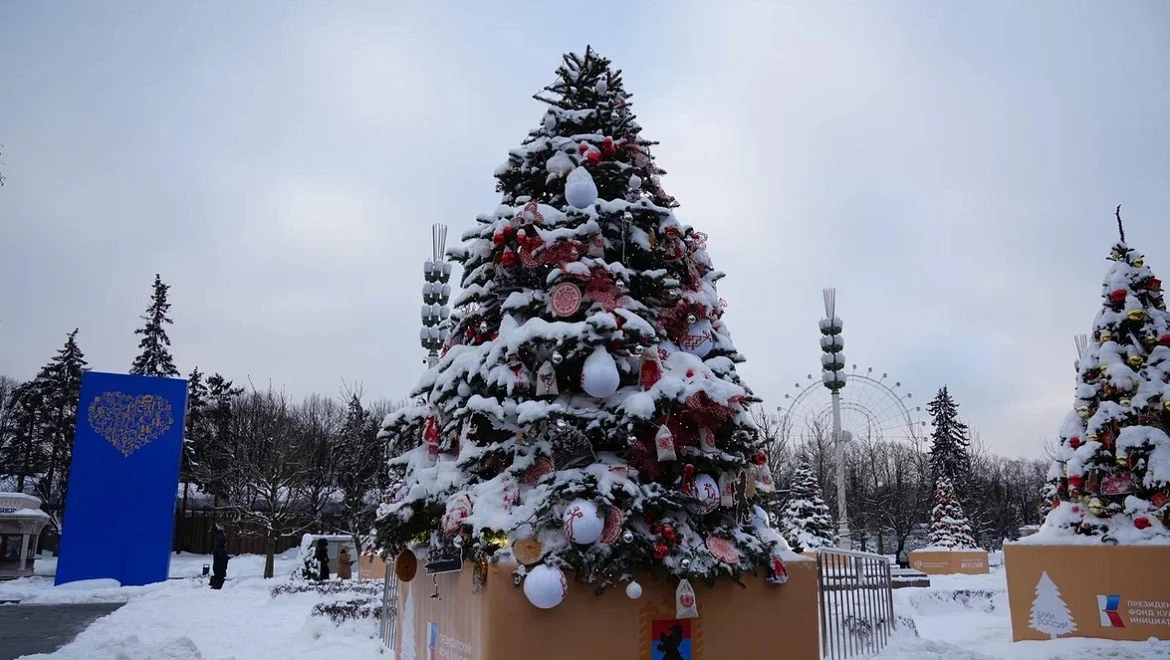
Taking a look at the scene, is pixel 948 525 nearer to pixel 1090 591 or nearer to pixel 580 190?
pixel 1090 591

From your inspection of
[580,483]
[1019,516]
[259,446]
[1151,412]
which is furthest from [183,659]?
[1019,516]

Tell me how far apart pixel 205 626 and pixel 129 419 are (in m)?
13.0

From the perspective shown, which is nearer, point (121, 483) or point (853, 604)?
point (853, 604)

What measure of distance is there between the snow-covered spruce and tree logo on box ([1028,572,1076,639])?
684mm

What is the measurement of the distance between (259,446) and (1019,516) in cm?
5041

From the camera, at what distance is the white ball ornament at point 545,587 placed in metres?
5.71

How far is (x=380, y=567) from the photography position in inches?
892

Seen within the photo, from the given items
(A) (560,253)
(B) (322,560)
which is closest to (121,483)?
(B) (322,560)

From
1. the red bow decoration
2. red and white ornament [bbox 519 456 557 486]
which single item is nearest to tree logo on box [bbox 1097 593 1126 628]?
red and white ornament [bbox 519 456 557 486]

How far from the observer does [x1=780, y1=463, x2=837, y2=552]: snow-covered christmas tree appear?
25.5m

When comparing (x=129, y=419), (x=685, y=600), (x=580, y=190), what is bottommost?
(x=685, y=600)

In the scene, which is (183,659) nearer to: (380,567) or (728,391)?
(728,391)

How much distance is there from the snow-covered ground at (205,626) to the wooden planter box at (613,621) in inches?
160

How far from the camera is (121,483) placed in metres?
23.4
